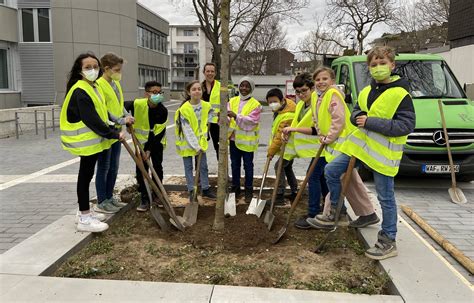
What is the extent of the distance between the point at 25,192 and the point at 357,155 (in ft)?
16.7

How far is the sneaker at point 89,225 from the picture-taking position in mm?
4344

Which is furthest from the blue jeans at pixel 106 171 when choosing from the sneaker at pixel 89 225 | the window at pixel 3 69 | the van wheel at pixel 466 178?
the window at pixel 3 69

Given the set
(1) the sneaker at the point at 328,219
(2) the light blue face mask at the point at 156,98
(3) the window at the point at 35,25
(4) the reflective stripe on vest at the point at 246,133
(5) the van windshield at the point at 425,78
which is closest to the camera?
(1) the sneaker at the point at 328,219

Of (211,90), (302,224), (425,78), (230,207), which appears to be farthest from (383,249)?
(425,78)

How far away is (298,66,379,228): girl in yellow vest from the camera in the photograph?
4289mm

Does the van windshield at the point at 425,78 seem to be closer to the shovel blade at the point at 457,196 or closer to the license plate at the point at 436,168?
the license plate at the point at 436,168

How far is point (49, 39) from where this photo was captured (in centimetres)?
2142

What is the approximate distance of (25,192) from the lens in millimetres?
6543

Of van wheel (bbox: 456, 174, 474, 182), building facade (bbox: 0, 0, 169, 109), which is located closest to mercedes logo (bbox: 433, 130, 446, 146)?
van wheel (bbox: 456, 174, 474, 182)

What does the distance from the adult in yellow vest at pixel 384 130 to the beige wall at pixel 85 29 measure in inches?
784

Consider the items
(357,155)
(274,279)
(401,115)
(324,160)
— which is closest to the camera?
(274,279)

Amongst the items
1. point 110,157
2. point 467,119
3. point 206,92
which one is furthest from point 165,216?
point 467,119

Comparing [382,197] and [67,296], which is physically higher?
[382,197]

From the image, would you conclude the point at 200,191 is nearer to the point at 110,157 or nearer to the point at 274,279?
the point at 110,157
